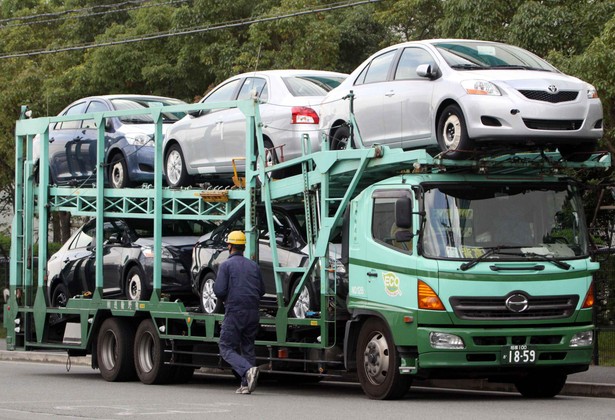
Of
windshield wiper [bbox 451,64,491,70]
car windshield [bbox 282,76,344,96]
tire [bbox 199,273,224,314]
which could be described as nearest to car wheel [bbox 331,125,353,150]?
car windshield [bbox 282,76,344,96]

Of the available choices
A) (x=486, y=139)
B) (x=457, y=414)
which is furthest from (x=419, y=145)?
(x=457, y=414)

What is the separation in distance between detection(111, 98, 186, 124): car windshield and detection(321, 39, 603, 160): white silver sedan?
349 centimetres

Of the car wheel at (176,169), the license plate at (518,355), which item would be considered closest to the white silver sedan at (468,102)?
the license plate at (518,355)

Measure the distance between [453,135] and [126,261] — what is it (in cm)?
584

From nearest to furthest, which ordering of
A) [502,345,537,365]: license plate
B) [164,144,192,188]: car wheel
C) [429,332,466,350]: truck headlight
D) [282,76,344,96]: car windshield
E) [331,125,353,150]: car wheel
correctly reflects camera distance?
[429,332,466,350]: truck headlight, [502,345,537,365]: license plate, [331,125,353,150]: car wheel, [282,76,344,96]: car windshield, [164,144,192,188]: car wheel

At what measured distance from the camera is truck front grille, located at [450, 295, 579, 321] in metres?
12.9

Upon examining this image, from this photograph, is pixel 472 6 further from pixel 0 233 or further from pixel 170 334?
pixel 0 233

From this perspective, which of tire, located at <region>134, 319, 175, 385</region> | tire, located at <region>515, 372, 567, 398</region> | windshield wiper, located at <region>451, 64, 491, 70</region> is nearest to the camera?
windshield wiper, located at <region>451, 64, 491, 70</region>

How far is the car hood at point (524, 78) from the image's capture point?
13102 millimetres

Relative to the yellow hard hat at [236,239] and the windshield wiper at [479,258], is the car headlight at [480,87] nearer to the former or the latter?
the windshield wiper at [479,258]

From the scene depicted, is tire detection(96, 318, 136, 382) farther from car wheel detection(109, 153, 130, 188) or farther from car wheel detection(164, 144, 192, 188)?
car wheel detection(164, 144, 192, 188)

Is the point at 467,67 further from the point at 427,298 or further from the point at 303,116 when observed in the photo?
the point at 303,116

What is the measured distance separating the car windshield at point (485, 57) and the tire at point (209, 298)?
13.2 feet

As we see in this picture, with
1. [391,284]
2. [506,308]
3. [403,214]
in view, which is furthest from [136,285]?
[506,308]
